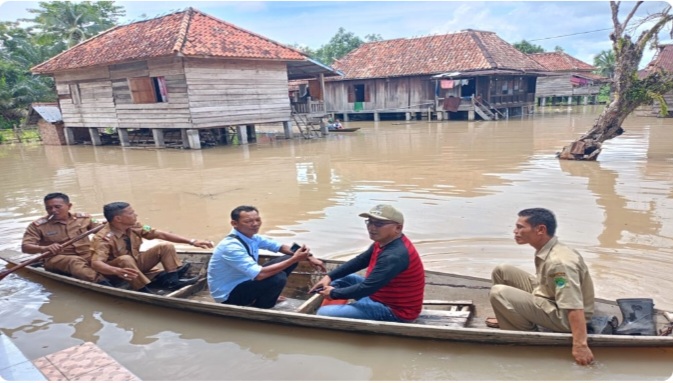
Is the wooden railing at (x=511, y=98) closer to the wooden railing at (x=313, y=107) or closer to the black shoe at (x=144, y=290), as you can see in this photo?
the wooden railing at (x=313, y=107)

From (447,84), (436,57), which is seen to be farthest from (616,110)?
(436,57)

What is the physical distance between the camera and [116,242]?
4770 mm

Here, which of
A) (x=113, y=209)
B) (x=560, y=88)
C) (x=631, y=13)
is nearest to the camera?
(x=113, y=209)

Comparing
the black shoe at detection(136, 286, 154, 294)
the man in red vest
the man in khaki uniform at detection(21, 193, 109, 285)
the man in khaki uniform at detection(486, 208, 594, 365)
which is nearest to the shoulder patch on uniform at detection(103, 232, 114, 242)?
the man in khaki uniform at detection(21, 193, 109, 285)

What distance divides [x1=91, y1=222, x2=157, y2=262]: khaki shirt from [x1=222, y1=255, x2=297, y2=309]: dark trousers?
4.73 ft

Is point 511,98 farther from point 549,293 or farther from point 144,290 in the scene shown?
point 144,290

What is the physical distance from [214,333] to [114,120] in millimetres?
16652

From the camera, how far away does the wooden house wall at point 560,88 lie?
3444 cm

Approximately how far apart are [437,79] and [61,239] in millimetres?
22118

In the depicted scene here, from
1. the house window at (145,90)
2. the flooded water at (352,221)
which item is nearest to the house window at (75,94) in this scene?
the flooded water at (352,221)

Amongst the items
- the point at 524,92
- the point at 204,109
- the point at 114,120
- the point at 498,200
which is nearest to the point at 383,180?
the point at 498,200

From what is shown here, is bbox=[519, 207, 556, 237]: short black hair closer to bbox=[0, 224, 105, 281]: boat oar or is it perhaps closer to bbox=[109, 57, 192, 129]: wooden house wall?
bbox=[0, 224, 105, 281]: boat oar

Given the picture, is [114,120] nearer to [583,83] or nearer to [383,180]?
[383,180]

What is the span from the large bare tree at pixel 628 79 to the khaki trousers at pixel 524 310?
953cm
